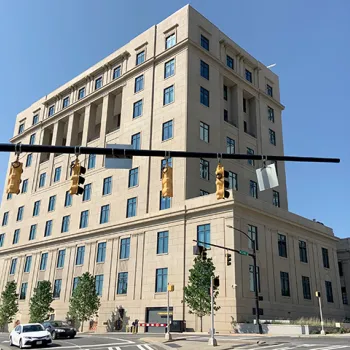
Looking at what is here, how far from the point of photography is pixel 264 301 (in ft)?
135

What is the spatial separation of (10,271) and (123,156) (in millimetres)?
58514

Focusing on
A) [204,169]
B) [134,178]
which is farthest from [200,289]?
[134,178]

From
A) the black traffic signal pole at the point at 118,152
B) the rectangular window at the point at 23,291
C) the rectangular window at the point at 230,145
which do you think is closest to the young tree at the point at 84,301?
the rectangular window at the point at 23,291

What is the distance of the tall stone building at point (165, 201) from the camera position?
141 feet

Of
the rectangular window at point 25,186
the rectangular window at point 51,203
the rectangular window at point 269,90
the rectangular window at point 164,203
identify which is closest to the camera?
the rectangular window at point 164,203

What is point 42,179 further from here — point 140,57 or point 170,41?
point 170,41

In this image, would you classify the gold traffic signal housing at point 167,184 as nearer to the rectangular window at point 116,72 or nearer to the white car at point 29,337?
the white car at point 29,337

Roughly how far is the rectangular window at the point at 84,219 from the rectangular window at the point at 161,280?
16.7 m

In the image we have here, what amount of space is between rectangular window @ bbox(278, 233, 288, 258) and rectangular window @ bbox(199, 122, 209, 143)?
15.4 m

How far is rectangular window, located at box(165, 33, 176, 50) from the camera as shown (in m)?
56.3

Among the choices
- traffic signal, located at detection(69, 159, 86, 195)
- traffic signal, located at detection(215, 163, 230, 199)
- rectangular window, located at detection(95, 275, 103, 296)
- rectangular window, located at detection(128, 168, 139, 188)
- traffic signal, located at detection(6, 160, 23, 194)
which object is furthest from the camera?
rectangular window, located at detection(128, 168, 139, 188)

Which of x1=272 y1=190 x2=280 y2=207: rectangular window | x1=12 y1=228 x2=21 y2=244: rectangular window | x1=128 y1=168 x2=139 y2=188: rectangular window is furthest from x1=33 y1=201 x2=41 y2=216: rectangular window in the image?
x1=272 y1=190 x2=280 y2=207: rectangular window

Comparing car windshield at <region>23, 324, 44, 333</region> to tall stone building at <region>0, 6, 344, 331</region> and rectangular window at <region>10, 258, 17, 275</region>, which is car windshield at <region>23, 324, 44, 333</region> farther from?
rectangular window at <region>10, 258, 17, 275</region>

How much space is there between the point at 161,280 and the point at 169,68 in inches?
1152
